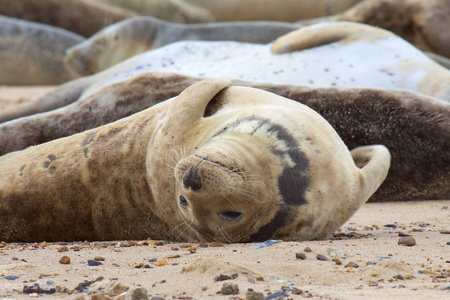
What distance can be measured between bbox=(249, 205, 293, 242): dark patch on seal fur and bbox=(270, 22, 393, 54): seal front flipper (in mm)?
3041

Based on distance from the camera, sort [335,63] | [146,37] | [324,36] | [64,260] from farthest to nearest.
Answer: [146,37]
[324,36]
[335,63]
[64,260]

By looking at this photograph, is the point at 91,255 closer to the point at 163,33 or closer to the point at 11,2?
the point at 163,33

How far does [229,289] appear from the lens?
2.26 meters

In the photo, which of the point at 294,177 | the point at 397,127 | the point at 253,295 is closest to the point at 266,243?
the point at 294,177

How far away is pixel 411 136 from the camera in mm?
4648

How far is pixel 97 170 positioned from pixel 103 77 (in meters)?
3.00

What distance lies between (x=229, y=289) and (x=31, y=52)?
10079 millimetres

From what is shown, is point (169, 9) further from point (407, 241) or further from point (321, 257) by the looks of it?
point (321, 257)

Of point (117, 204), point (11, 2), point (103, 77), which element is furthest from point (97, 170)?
point (11, 2)

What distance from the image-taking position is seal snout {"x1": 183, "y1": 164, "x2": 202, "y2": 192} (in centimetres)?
296

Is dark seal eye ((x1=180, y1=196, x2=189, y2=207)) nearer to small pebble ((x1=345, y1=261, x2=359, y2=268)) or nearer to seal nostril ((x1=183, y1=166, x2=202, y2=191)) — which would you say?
seal nostril ((x1=183, y1=166, x2=202, y2=191))

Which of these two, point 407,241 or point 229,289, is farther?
point 407,241

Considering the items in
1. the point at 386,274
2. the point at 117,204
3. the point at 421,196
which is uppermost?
the point at 386,274

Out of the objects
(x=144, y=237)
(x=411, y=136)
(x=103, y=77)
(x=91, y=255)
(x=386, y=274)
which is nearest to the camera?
(x=386, y=274)
